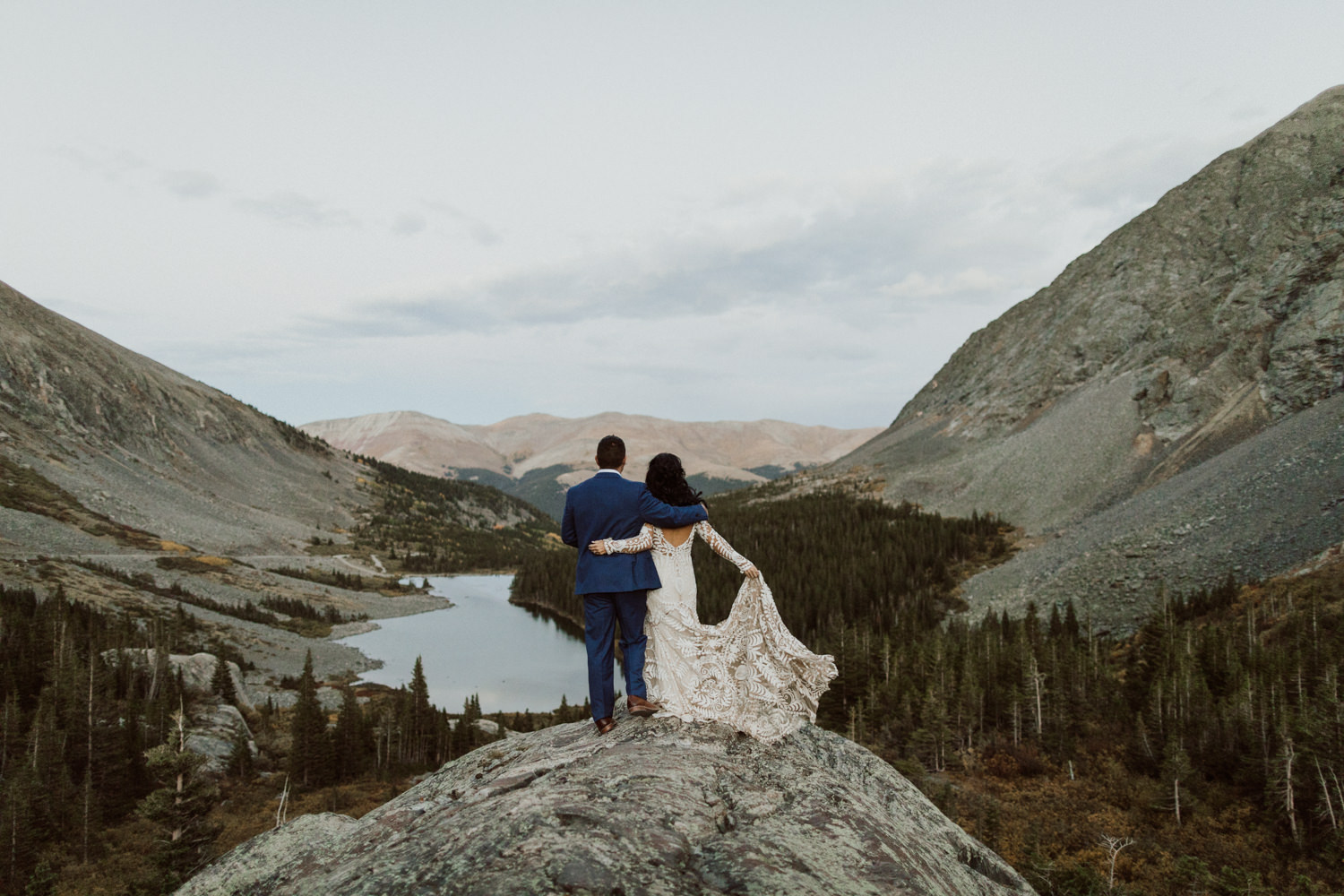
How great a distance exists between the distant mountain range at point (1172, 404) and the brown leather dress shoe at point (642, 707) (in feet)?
200

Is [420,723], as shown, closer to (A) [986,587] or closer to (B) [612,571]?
(B) [612,571]

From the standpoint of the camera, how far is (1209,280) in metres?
110

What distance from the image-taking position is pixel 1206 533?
5938cm

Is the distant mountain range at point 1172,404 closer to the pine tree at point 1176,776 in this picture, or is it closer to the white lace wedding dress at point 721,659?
the pine tree at point 1176,776

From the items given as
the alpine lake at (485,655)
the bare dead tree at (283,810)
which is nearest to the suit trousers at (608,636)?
the bare dead tree at (283,810)

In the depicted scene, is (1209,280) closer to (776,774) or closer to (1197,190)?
(1197,190)

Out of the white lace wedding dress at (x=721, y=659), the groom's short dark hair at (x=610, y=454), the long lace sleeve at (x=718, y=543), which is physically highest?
the groom's short dark hair at (x=610, y=454)

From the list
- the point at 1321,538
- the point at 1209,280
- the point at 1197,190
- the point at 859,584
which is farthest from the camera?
the point at 1197,190

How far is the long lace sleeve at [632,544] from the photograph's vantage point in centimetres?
845

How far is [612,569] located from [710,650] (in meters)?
1.77

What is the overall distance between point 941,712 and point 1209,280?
105m

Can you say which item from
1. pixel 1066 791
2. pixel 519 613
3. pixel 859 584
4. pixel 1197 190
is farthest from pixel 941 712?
pixel 1197 190

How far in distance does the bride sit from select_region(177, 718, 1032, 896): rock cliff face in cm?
36

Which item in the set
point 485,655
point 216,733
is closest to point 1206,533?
point 216,733
